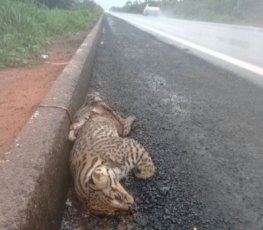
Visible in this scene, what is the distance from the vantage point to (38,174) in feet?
7.93

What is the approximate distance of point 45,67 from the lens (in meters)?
7.37

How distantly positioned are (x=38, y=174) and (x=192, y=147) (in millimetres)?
1672

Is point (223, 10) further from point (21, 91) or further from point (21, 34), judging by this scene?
point (21, 91)

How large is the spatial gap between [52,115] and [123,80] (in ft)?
11.4

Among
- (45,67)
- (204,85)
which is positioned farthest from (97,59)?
(204,85)

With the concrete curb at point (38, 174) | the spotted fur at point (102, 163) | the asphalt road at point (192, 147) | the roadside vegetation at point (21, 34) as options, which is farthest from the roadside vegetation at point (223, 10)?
the concrete curb at point (38, 174)

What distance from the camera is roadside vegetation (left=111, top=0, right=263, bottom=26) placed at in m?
31.4

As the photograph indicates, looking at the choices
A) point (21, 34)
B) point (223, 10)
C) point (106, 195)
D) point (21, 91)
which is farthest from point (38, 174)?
point (223, 10)

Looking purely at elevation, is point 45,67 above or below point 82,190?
below

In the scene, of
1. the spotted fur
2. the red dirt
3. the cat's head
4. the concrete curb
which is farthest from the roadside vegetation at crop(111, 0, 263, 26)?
the cat's head

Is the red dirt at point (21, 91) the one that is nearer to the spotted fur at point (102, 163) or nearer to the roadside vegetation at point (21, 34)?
the roadside vegetation at point (21, 34)

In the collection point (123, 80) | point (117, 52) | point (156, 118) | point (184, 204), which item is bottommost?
point (117, 52)

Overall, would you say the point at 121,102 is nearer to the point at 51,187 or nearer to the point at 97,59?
the point at 51,187

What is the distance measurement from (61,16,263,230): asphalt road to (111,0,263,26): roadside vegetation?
21.7 m
